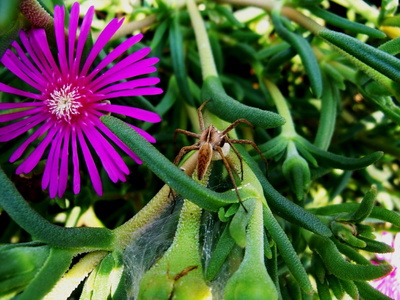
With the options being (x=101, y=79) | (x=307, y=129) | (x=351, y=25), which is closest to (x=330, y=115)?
(x=351, y=25)

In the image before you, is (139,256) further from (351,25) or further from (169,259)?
(351,25)

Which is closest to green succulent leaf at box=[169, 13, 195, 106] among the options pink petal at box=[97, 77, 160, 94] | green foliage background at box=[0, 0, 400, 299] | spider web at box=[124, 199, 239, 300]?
green foliage background at box=[0, 0, 400, 299]

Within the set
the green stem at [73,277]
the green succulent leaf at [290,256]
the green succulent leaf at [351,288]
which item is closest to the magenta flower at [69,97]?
the green stem at [73,277]

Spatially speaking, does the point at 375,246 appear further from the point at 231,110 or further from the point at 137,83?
the point at 137,83

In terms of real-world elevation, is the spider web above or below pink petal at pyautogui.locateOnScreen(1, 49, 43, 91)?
below

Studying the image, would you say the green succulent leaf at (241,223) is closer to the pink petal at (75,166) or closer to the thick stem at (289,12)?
the pink petal at (75,166)

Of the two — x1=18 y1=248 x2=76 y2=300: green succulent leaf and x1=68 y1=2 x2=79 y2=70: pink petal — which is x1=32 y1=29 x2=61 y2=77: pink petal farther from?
x1=18 y1=248 x2=76 y2=300: green succulent leaf

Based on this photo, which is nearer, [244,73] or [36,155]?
[36,155]
